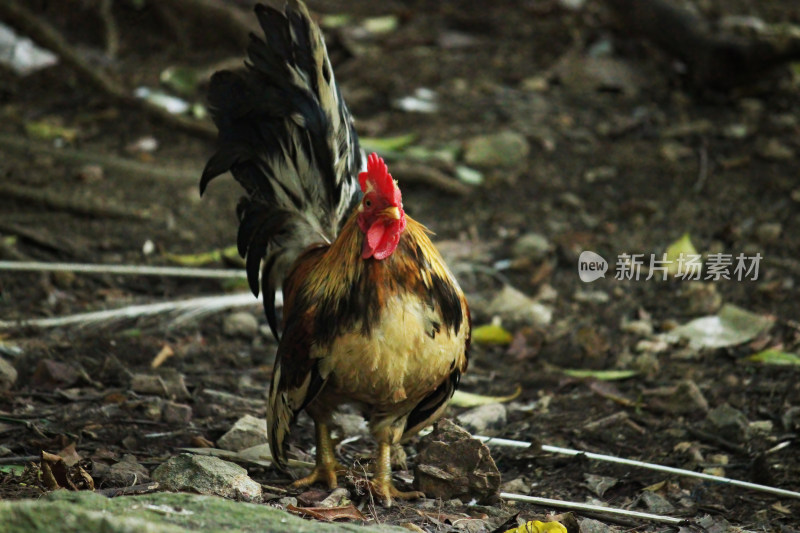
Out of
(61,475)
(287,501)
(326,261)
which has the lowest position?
(287,501)

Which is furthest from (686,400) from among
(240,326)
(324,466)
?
(240,326)

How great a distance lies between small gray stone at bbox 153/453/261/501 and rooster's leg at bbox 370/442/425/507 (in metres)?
0.50

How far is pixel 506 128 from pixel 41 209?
155 inches

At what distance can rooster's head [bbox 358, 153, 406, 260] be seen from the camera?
362 cm

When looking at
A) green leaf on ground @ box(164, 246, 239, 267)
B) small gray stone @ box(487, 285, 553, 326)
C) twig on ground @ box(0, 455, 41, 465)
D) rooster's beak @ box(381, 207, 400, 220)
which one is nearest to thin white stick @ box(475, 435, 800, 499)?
rooster's beak @ box(381, 207, 400, 220)

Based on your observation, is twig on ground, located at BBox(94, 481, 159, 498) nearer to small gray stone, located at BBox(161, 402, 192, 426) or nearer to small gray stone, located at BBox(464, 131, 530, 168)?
small gray stone, located at BBox(161, 402, 192, 426)

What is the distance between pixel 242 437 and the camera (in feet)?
14.3

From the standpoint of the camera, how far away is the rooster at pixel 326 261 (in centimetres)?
363

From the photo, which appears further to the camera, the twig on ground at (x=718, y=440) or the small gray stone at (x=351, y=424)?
the small gray stone at (x=351, y=424)

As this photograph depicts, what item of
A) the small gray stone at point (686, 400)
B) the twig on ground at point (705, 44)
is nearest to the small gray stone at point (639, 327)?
the small gray stone at point (686, 400)

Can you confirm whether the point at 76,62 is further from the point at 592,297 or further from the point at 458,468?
the point at 458,468

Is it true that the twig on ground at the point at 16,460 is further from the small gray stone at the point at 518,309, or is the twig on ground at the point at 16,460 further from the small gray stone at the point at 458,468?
the small gray stone at the point at 518,309

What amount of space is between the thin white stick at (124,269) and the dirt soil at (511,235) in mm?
96

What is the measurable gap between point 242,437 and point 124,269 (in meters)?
2.18
